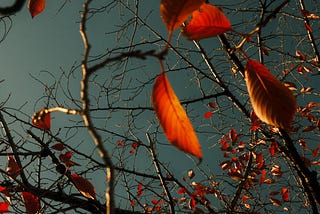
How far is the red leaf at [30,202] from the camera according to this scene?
7.06 ft

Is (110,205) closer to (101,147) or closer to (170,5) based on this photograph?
(101,147)

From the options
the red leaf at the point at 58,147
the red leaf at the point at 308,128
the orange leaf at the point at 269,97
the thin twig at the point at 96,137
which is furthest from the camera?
the red leaf at the point at 308,128

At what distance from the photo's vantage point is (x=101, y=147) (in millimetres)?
378

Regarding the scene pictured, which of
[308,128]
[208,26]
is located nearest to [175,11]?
[208,26]

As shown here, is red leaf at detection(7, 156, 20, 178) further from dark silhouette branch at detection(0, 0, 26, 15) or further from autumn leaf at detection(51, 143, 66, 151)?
dark silhouette branch at detection(0, 0, 26, 15)

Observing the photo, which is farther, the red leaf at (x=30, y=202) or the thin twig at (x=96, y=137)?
the red leaf at (x=30, y=202)

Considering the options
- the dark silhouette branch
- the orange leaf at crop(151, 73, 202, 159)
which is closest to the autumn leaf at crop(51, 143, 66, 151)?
→ the dark silhouette branch

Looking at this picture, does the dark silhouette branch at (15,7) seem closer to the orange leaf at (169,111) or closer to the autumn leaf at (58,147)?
the orange leaf at (169,111)

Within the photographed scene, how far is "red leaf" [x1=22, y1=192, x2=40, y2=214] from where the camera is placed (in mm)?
2150

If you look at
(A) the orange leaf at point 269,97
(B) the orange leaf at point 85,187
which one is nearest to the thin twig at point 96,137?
(A) the orange leaf at point 269,97

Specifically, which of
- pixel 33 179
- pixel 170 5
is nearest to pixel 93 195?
pixel 33 179

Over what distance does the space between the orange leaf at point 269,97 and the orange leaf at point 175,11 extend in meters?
0.30

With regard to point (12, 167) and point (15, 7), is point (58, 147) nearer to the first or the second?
point (12, 167)

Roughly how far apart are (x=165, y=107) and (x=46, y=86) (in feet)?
9.76
